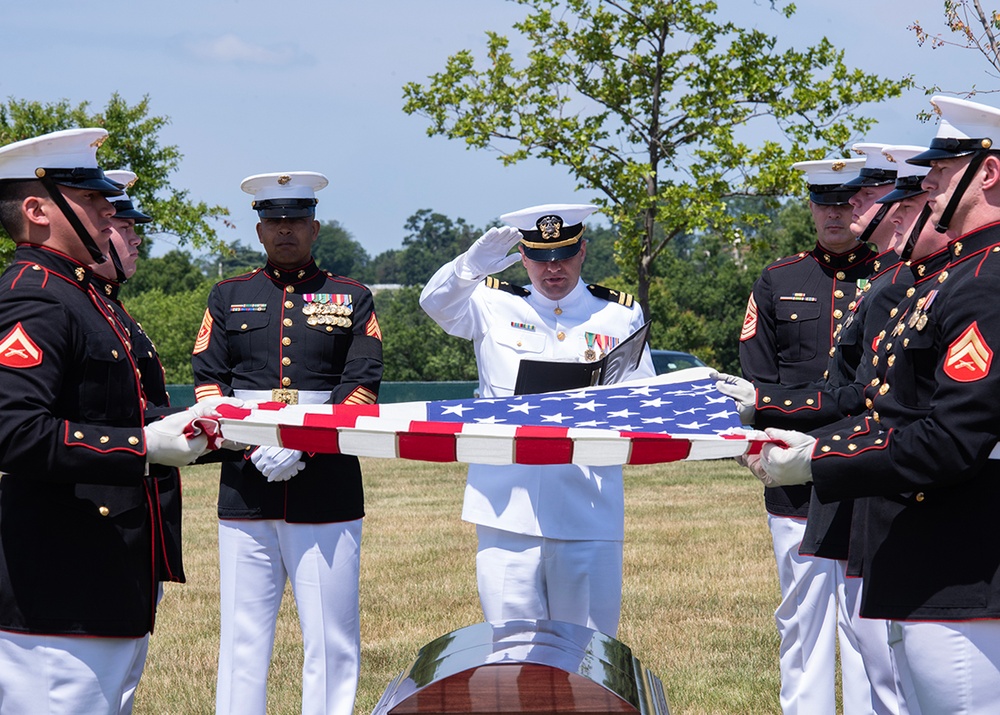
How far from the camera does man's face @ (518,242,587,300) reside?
5.78m

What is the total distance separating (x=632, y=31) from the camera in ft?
63.0

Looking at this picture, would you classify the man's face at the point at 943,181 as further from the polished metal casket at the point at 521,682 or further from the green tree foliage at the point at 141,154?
the green tree foliage at the point at 141,154

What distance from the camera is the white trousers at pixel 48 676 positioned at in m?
3.74

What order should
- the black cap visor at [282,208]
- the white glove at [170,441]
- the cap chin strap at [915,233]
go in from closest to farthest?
the white glove at [170,441] → the cap chin strap at [915,233] → the black cap visor at [282,208]

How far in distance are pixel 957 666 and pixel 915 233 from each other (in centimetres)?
145

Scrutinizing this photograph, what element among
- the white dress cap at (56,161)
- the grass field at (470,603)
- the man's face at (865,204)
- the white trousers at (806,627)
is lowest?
the grass field at (470,603)

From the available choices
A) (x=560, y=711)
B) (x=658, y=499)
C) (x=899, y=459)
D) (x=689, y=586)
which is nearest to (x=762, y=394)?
(x=899, y=459)

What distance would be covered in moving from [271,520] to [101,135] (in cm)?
209

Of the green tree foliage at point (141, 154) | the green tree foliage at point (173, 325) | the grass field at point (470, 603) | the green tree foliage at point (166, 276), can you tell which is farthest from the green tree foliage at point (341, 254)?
the grass field at point (470, 603)

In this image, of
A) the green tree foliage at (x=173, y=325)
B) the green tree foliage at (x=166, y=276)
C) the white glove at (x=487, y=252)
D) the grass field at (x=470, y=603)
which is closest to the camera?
the white glove at (x=487, y=252)

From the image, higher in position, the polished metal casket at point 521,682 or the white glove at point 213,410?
the white glove at point 213,410

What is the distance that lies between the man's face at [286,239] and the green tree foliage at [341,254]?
325 feet

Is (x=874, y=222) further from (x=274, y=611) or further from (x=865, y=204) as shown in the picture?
(x=274, y=611)

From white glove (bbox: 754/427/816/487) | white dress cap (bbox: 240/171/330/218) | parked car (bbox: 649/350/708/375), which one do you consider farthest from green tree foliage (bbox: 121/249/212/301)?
white glove (bbox: 754/427/816/487)
